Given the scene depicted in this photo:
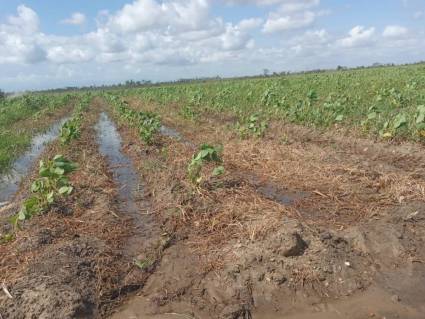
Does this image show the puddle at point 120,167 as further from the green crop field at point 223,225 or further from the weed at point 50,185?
the weed at point 50,185

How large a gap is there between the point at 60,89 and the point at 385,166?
96.0 meters

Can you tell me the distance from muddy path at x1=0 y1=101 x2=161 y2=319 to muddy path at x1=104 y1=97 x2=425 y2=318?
0.96ft

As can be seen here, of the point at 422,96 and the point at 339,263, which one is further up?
the point at 422,96

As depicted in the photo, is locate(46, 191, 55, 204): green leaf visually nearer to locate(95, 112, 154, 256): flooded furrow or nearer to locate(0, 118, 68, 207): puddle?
locate(95, 112, 154, 256): flooded furrow

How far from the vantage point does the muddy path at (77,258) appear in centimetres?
395

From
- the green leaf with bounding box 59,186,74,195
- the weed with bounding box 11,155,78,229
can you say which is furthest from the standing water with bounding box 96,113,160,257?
the weed with bounding box 11,155,78,229

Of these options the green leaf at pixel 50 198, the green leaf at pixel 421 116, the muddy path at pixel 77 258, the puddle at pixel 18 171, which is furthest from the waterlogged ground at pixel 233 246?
the puddle at pixel 18 171

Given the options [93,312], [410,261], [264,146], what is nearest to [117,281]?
[93,312]

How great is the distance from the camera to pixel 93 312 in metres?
3.99

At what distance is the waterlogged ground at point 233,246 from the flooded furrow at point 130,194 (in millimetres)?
32

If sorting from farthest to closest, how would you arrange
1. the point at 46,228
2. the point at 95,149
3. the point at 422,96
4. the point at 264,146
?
the point at 422,96 → the point at 95,149 → the point at 264,146 → the point at 46,228

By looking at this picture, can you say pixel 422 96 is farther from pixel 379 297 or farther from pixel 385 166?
pixel 379 297

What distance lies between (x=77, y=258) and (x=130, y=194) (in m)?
2.74

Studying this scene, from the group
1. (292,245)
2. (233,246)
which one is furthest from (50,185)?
(292,245)
